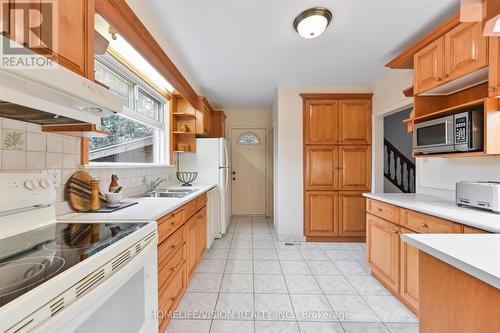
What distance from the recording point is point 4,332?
47 cm

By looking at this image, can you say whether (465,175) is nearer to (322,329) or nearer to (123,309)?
(322,329)

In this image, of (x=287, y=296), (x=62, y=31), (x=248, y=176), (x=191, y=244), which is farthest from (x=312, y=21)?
(x=248, y=176)

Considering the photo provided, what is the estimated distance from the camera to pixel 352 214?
11.3ft

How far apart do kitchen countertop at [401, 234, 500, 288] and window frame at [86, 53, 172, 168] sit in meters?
2.06

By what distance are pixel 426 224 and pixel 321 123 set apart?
220 centimetres

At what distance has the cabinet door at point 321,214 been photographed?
3479mm

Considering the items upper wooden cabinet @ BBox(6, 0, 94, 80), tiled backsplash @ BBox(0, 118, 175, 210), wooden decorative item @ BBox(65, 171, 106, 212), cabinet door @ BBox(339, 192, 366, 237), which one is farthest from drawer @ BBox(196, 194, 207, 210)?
cabinet door @ BBox(339, 192, 366, 237)

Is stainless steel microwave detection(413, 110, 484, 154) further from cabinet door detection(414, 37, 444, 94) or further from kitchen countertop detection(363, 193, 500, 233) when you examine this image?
kitchen countertop detection(363, 193, 500, 233)

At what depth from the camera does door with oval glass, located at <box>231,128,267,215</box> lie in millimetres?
5188

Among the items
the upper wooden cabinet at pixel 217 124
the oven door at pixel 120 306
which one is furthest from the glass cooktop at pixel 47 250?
the upper wooden cabinet at pixel 217 124

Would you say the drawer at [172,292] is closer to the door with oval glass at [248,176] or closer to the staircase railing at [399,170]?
the door with oval glass at [248,176]

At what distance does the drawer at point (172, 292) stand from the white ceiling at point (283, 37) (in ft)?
7.09

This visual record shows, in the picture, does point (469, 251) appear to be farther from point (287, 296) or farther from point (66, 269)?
point (287, 296)

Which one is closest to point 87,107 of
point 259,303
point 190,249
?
point 190,249
